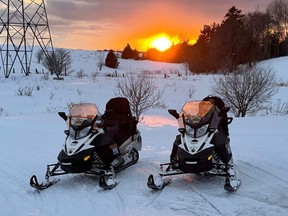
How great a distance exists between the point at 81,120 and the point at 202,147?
2.19 m

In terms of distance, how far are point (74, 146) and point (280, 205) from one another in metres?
3.35

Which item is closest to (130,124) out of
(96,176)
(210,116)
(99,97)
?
(96,176)

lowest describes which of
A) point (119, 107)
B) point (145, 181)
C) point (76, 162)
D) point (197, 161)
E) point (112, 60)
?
point (145, 181)

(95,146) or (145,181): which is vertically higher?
(95,146)

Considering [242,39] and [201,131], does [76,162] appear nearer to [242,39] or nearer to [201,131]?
[201,131]

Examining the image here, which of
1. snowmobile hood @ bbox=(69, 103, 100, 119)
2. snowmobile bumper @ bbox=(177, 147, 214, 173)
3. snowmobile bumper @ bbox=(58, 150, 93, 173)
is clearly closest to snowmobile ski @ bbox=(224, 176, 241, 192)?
snowmobile bumper @ bbox=(177, 147, 214, 173)

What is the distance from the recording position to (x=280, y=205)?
5844 millimetres

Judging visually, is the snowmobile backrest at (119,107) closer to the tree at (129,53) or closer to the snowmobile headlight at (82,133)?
the snowmobile headlight at (82,133)

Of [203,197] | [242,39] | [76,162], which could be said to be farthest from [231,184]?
[242,39]

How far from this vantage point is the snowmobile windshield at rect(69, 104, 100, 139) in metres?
7.12

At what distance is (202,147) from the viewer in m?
6.60

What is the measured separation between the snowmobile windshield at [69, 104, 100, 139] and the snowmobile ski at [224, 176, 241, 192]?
2.50 meters

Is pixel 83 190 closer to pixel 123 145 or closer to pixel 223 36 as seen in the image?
pixel 123 145

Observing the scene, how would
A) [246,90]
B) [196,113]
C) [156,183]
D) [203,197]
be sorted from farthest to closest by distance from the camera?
[246,90]
[196,113]
[156,183]
[203,197]
